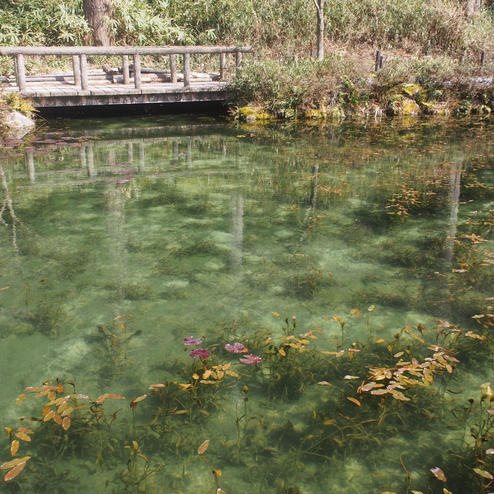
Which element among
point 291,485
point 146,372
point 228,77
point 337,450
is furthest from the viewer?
point 228,77

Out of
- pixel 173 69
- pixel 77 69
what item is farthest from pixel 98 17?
pixel 77 69

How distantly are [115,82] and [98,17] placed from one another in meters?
5.08

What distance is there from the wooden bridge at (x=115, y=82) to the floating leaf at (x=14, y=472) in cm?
1218

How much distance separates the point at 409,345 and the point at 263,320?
1212 millimetres

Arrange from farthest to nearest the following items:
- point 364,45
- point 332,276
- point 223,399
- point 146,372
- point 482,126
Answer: point 364,45 → point 482,126 → point 332,276 → point 146,372 → point 223,399

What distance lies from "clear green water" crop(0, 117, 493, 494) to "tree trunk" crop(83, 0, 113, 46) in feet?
37.3

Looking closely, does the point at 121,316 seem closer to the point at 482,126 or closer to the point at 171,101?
the point at 171,101

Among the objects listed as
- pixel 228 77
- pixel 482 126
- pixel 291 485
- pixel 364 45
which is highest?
pixel 364 45

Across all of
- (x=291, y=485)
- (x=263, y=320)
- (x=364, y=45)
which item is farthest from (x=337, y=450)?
(x=364, y=45)

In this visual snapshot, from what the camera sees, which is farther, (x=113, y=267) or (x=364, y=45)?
(x=364, y=45)

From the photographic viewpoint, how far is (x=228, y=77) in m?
16.1

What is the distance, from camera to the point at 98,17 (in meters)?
19.1

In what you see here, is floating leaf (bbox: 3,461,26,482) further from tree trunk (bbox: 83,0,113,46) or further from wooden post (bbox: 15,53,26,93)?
tree trunk (bbox: 83,0,113,46)

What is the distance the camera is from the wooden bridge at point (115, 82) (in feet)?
44.2
